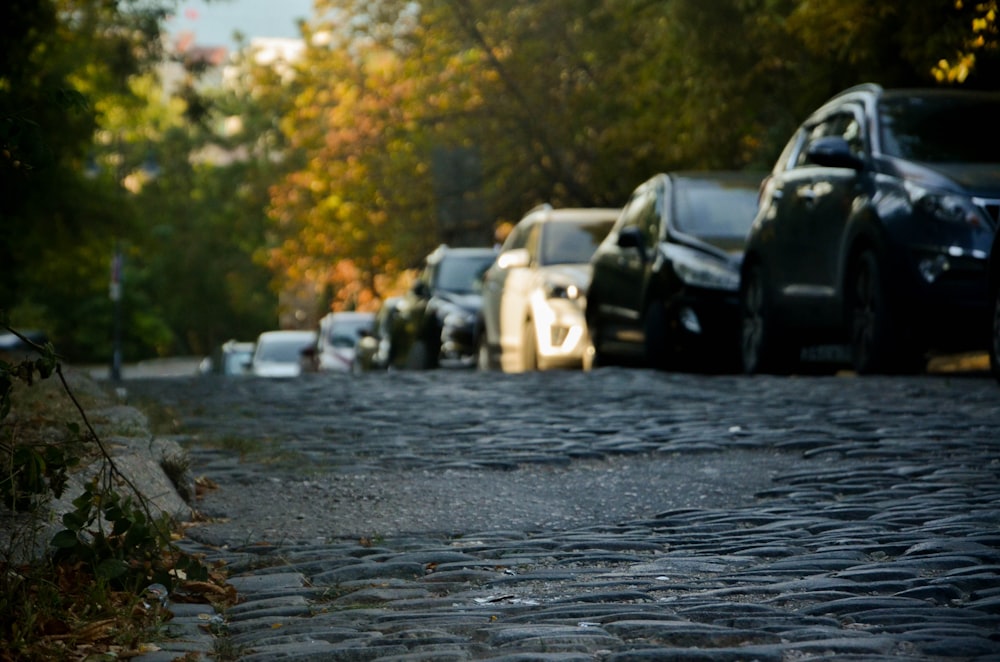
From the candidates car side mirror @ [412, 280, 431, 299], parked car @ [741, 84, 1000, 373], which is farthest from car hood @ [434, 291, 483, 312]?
parked car @ [741, 84, 1000, 373]

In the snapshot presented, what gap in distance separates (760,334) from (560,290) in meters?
3.68

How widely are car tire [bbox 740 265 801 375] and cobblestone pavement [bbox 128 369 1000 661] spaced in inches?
71.3

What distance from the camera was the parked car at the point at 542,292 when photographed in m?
17.9

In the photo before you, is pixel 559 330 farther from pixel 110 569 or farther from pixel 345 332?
pixel 345 332

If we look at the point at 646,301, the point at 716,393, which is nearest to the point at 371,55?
the point at 646,301

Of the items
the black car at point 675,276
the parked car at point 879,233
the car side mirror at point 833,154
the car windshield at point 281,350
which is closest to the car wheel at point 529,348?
the black car at point 675,276

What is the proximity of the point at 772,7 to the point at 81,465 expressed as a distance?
14.5 meters

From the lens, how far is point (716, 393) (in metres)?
12.7

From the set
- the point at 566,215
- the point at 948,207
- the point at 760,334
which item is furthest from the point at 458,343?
the point at 948,207

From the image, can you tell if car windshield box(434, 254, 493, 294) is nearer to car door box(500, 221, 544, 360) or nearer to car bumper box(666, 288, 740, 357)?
car door box(500, 221, 544, 360)

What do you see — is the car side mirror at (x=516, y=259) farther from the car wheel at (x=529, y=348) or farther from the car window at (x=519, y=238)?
the car window at (x=519, y=238)

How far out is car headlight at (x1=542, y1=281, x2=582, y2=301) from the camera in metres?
17.9

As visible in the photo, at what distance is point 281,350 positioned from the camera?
144 feet

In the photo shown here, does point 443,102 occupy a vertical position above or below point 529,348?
above
